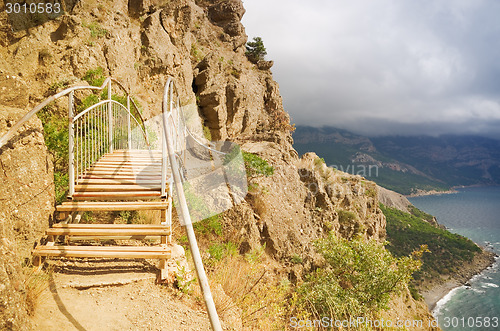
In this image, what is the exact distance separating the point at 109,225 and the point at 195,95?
12.9m

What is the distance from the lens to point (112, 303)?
2.75 m

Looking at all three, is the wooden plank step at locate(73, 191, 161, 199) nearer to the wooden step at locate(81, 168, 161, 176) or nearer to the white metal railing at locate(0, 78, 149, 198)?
the white metal railing at locate(0, 78, 149, 198)

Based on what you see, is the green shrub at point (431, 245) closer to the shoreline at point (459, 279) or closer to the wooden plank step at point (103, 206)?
the shoreline at point (459, 279)

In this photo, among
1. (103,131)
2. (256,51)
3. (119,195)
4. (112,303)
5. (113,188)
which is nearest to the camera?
(112,303)

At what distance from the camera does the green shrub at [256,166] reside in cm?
922

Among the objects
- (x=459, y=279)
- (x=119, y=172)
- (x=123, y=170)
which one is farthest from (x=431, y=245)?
(x=119, y=172)

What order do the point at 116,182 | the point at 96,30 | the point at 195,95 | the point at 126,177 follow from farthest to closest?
1. the point at 195,95
2. the point at 96,30
3. the point at 126,177
4. the point at 116,182

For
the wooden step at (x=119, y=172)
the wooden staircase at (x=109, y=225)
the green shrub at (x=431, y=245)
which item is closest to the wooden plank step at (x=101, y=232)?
the wooden staircase at (x=109, y=225)

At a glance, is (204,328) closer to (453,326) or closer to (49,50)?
(49,50)

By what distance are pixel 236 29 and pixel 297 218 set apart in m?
17.6

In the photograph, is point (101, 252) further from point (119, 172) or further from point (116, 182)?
point (119, 172)

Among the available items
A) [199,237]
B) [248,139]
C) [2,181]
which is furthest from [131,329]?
[248,139]

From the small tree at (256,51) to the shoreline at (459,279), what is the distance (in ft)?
177

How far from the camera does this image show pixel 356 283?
355 inches
